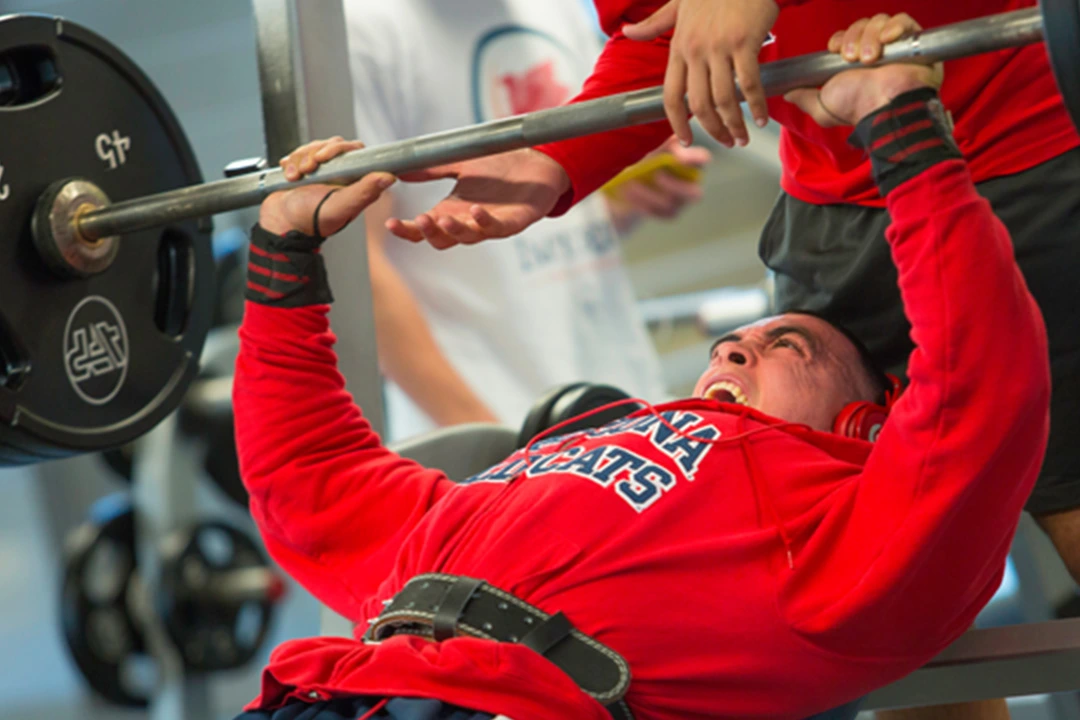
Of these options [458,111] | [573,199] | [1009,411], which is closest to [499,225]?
[573,199]

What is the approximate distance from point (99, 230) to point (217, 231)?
10.5ft

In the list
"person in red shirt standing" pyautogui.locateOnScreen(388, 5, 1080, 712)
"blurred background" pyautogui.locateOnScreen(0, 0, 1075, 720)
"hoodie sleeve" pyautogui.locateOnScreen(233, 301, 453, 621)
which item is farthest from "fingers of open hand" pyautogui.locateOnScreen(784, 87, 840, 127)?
"blurred background" pyautogui.locateOnScreen(0, 0, 1075, 720)

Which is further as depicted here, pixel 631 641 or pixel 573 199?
pixel 573 199

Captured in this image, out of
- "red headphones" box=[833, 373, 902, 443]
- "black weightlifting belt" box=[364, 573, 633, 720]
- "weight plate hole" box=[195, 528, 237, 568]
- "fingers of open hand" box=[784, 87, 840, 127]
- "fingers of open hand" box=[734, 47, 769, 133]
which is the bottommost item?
"weight plate hole" box=[195, 528, 237, 568]

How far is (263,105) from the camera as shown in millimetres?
1462

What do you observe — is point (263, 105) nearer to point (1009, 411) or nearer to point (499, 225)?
point (499, 225)

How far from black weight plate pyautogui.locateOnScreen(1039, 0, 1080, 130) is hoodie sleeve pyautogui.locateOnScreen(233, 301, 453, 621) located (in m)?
0.78

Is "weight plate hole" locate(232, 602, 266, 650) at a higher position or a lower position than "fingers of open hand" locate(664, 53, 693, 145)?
lower

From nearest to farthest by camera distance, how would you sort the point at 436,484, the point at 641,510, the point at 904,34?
the point at 904,34 → the point at 641,510 → the point at 436,484

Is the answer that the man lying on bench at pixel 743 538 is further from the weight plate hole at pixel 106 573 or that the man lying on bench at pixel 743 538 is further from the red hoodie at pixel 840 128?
the weight plate hole at pixel 106 573

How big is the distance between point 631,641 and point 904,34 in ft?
1.81

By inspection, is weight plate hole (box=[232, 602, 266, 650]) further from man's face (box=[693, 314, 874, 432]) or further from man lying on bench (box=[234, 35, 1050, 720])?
man's face (box=[693, 314, 874, 432])

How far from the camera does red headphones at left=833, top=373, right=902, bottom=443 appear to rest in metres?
1.28

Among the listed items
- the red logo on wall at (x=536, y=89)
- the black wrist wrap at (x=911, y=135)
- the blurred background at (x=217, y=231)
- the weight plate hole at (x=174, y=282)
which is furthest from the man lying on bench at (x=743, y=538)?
the blurred background at (x=217, y=231)
